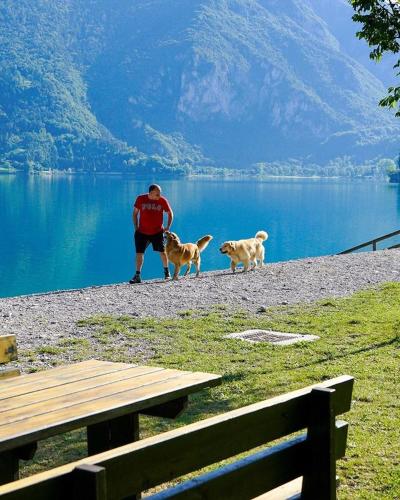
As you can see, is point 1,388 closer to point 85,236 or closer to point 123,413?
point 123,413

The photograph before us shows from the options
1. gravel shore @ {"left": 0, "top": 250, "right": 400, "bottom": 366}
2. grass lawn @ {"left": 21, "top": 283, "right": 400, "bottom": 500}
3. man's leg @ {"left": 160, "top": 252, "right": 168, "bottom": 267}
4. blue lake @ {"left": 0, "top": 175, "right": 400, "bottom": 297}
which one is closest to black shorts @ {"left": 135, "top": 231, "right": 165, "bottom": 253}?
man's leg @ {"left": 160, "top": 252, "right": 168, "bottom": 267}

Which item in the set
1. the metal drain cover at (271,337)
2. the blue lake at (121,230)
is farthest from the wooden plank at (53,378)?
the blue lake at (121,230)

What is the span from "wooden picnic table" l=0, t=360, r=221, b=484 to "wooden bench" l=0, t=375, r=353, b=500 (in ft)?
3.22

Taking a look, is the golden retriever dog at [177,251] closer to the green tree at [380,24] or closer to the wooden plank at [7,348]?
the green tree at [380,24]

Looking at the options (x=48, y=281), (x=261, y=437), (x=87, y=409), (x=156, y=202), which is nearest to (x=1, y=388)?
(x=87, y=409)

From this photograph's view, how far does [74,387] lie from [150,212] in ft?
47.0

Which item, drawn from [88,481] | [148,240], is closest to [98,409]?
[88,481]

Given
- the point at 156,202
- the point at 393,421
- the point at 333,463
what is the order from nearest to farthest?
the point at 333,463 → the point at 393,421 → the point at 156,202

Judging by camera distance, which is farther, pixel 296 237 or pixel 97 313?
pixel 296 237

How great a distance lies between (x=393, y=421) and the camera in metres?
6.76

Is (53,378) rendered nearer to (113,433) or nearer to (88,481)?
(113,433)

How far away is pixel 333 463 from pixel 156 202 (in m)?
15.4

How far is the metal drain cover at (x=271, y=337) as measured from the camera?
11.0 metres

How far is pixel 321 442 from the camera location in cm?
329
